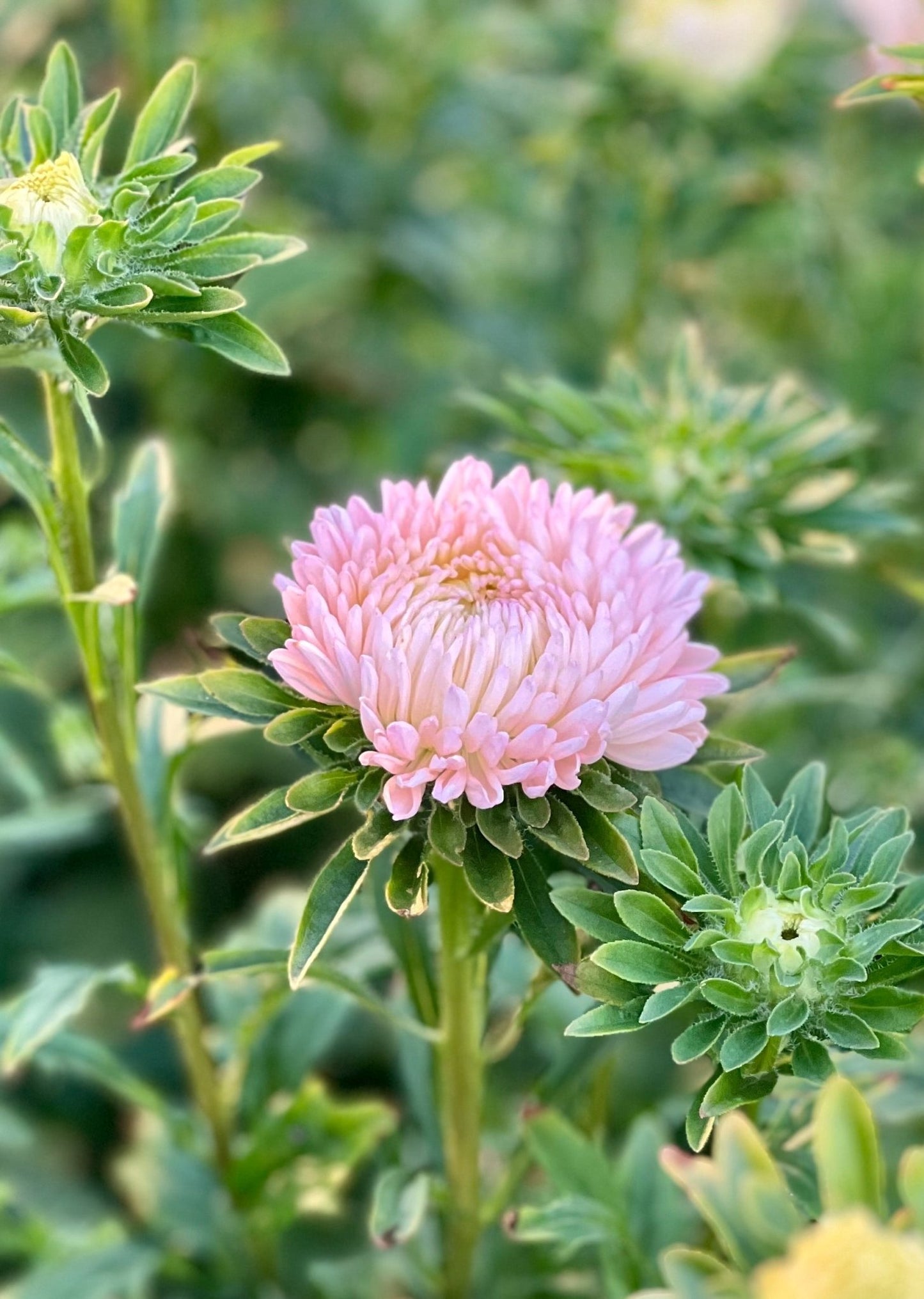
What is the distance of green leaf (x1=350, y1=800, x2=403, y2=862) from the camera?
0.54 metres

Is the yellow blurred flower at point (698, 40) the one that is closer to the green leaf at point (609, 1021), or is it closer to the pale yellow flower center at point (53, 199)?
the pale yellow flower center at point (53, 199)

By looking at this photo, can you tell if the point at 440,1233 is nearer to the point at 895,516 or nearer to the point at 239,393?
the point at 895,516

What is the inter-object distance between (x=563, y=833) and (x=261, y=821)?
120 millimetres

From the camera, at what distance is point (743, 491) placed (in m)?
0.87

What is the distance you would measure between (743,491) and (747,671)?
0.22m

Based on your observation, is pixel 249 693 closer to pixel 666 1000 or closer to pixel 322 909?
pixel 322 909

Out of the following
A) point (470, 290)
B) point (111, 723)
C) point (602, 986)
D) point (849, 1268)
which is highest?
point (470, 290)

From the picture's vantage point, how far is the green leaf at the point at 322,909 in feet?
1.79

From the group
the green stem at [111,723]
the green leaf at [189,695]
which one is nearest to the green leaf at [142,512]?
the green stem at [111,723]

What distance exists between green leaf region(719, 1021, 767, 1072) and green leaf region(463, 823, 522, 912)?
0.31ft

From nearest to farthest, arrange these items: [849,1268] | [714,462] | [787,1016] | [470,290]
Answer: [849,1268]
[787,1016]
[714,462]
[470,290]

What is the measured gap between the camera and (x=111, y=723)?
724mm

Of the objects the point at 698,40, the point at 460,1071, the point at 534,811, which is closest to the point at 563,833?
the point at 534,811

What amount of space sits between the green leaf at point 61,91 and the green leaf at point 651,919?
1.39 ft
